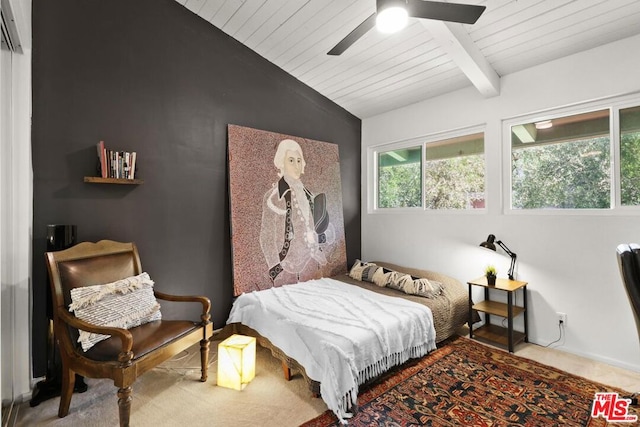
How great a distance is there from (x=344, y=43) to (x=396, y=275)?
224 centimetres

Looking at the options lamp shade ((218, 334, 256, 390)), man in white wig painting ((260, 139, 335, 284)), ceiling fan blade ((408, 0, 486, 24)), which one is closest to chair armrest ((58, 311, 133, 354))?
lamp shade ((218, 334, 256, 390))

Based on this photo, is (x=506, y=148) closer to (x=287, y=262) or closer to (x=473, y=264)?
(x=473, y=264)

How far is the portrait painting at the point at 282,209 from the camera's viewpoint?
3.21 metres

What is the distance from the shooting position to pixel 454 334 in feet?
10.4

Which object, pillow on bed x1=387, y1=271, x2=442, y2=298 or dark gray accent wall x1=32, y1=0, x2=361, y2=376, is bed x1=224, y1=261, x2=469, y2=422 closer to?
pillow on bed x1=387, y1=271, x2=442, y2=298

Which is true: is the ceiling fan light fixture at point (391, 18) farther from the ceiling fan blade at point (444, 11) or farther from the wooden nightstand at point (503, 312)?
the wooden nightstand at point (503, 312)

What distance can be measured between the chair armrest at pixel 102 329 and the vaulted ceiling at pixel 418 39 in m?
2.66

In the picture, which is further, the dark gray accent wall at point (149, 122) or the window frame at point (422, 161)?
the window frame at point (422, 161)

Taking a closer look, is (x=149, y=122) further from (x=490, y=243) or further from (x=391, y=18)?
(x=490, y=243)

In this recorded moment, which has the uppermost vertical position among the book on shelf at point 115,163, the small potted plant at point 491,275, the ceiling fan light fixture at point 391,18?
the ceiling fan light fixture at point 391,18

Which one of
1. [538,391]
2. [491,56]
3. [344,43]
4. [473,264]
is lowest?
[538,391]

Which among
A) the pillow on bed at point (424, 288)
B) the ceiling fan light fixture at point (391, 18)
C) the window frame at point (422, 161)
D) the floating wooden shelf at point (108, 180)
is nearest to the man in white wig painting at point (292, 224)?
the window frame at point (422, 161)

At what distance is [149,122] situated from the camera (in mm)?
2758

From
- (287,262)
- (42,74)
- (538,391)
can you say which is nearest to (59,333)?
(42,74)
